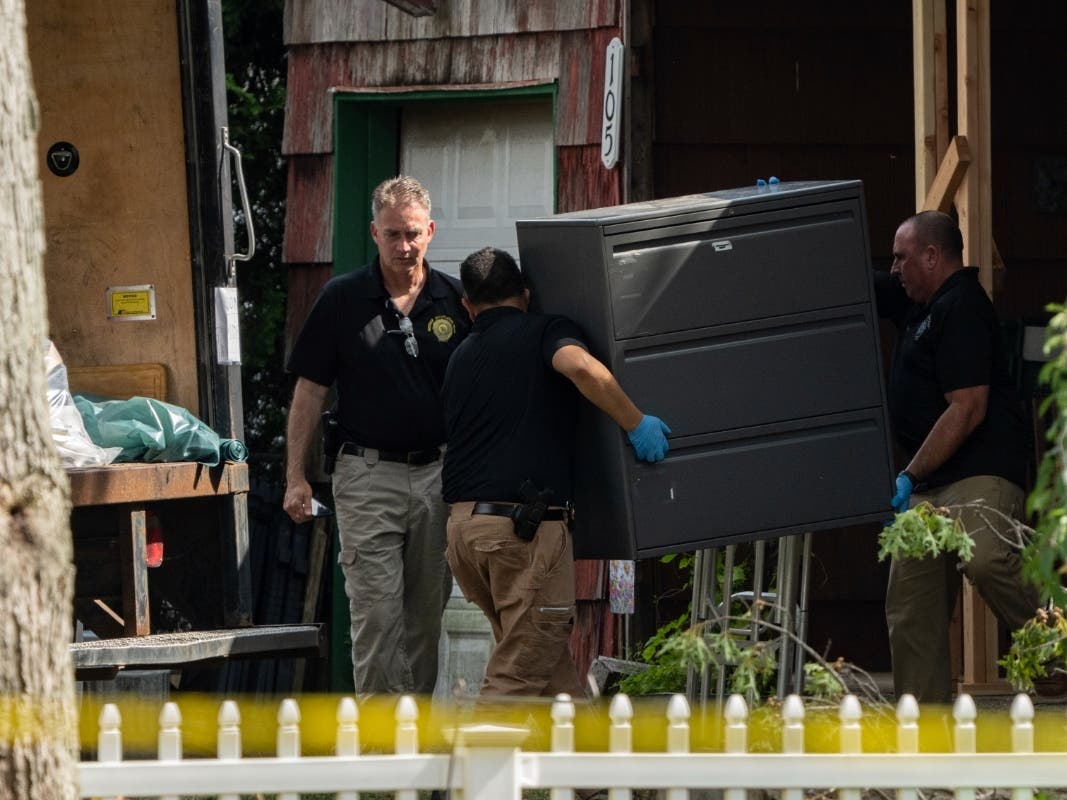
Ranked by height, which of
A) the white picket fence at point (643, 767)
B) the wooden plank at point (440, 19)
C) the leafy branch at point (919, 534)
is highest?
the wooden plank at point (440, 19)

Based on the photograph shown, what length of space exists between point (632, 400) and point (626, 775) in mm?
1850

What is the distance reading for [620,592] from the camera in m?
8.06

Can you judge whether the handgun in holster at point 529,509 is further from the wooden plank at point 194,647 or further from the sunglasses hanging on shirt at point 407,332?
the wooden plank at point 194,647

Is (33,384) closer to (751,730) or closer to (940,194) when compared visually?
(751,730)

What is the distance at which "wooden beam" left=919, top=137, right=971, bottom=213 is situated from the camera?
665 cm

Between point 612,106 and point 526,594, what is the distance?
3.04m

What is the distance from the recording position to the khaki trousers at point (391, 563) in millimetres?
6535

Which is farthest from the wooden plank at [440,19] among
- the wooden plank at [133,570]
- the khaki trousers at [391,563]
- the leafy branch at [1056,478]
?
the leafy branch at [1056,478]

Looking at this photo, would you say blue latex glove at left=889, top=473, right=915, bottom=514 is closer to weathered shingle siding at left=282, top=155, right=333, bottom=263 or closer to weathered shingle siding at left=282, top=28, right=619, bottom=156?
weathered shingle siding at left=282, top=28, right=619, bottom=156

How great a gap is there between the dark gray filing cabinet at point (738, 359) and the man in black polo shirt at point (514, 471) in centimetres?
21

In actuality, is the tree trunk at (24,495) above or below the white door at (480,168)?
below

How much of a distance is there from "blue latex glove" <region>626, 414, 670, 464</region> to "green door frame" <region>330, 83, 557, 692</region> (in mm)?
3788

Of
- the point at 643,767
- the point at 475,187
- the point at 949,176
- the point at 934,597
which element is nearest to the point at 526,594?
the point at 934,597

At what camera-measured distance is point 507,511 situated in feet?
19.2
